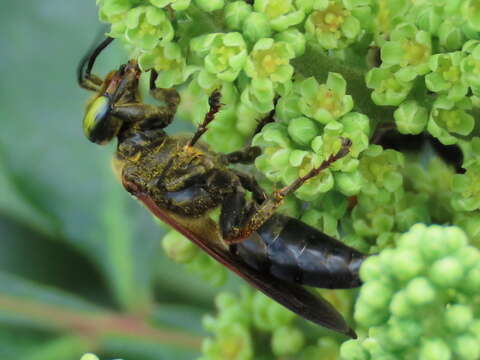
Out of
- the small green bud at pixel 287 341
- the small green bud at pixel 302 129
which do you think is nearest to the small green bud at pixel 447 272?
the small green bud at pixel 302 129

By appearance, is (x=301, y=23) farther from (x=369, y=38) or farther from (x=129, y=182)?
(x=129, y=182)

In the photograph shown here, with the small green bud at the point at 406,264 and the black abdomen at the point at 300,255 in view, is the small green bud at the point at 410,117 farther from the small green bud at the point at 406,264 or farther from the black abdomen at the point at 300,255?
the small green bud at the point at 406,264

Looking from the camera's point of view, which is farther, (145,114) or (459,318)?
(145,114)

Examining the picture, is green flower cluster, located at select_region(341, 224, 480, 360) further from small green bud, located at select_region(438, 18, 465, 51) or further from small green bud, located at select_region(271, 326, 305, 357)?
small green bud, located at select_region(271, 326, 305, 357)

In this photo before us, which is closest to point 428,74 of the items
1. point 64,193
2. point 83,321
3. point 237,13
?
point 237,13

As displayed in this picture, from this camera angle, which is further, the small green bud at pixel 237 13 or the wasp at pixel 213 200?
the wasp at pixel 213 200

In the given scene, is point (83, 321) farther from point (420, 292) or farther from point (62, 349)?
point (420, 292)

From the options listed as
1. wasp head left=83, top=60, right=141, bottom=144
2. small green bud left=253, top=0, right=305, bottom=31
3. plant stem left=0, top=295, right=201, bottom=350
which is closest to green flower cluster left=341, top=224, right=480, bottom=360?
small green bud left=253, top=0, right=305, bottom=31
